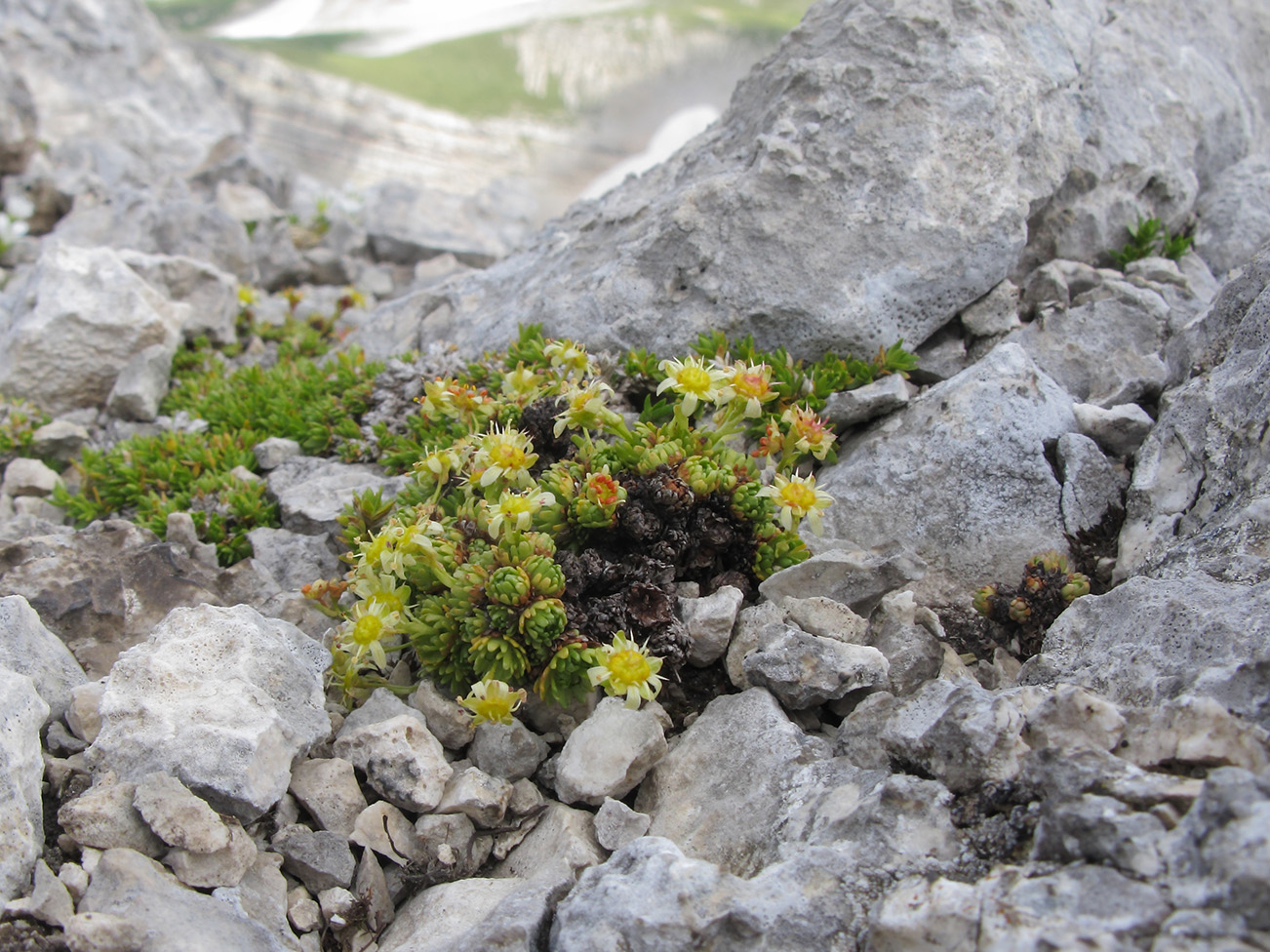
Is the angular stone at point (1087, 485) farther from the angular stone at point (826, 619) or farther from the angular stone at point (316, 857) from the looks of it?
the angular stone at point (316, 857)

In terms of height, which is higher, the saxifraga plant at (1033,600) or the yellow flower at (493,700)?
the yellow flower at (493,700)

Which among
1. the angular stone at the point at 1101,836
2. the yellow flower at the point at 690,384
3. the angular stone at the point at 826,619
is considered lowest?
the angular stone at the point at 826,619

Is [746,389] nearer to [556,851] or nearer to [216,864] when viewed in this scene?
[556,851]

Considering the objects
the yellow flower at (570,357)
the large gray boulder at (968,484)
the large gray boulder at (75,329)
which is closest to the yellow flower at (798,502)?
the large gray boulder at (968,484)

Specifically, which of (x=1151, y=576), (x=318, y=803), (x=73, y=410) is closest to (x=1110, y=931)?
(x=1151, y=576)

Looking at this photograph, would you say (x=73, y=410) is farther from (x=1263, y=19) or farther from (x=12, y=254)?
(x=1263, y=19)

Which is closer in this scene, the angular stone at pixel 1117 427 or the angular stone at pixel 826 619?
the angular stone at pixel 826 619

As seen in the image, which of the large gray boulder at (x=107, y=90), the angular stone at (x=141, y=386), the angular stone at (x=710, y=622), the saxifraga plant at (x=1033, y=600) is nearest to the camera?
the angular stone at (x=710, y=622)

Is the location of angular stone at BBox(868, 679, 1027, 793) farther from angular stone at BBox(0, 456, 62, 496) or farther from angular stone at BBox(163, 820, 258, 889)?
angular stone at BBox(0, 456, 62, 496)

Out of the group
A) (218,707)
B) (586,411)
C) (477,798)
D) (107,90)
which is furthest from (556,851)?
(107,90)
